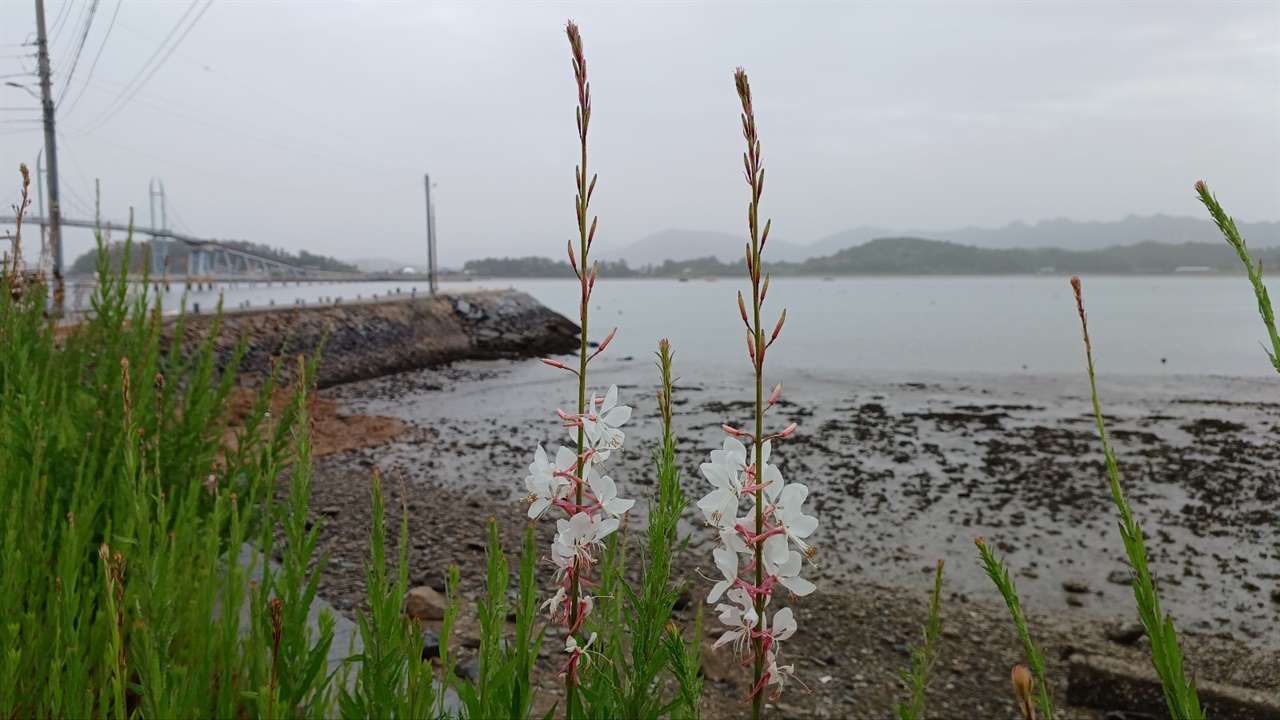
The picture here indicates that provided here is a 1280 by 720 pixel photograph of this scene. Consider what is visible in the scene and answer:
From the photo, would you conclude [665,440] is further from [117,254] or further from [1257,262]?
[117,254]

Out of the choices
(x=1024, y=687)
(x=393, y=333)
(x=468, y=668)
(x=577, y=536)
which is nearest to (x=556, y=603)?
(x=577, y=536)

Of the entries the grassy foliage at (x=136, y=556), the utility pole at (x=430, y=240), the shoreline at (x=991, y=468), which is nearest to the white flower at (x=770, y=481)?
the grassy foliage at (x=136, y=556)

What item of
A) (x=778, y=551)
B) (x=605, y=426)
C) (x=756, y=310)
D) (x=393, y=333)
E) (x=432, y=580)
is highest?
(x=756, y=310)

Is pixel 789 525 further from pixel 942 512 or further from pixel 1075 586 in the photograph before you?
pixel 942 512

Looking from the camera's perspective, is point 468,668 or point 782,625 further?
point 468,668

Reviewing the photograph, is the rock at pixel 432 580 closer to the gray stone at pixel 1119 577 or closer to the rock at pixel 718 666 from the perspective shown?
the rock at pixel 718 666

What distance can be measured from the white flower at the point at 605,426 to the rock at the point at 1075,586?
7.39 metres

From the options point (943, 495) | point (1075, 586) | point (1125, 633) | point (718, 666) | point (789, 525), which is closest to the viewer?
point (789, 525)

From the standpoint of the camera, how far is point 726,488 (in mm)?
832

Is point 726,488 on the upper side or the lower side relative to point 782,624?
upper

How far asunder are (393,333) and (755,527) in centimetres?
2445

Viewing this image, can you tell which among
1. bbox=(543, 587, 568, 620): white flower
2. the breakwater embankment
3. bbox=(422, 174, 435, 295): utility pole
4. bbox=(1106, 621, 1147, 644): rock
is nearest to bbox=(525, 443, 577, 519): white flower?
bbox=(543, 587, 568, 620): white flower

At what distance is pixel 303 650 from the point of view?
1586mm

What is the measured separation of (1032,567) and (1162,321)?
61180 millimetres
